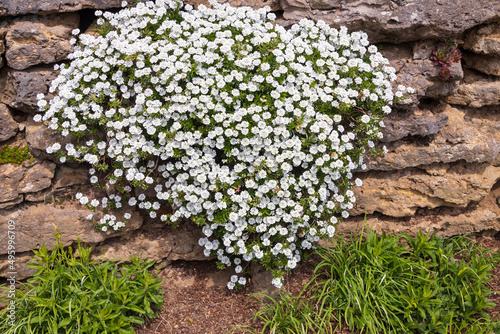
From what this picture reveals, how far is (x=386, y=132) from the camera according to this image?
519 cm

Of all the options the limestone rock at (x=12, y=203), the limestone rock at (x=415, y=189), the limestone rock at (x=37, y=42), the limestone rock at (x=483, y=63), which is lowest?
the limestone rock at (x=12, y=203)

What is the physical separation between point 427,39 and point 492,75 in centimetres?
114

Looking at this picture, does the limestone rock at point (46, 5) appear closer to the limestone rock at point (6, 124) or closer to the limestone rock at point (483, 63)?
the limestone rock at point (6, 124)

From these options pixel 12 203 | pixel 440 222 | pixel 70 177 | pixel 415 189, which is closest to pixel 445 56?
pixel 415 189

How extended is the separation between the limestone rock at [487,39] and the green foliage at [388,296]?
2717mm

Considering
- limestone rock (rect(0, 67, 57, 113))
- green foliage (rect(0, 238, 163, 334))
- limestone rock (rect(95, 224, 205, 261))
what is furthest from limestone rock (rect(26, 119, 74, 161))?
limestone rock (rect(95, 224, 205, 261))

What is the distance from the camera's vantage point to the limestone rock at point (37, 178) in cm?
484

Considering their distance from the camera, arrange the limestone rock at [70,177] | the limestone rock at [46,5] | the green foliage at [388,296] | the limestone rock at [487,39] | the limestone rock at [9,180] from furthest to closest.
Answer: the limestone rock at [487,39] → the limestone rock at [70,177] → the limestone rock at [46,5] → the limestone rock at [9,180] → the green foliage at [388,296]

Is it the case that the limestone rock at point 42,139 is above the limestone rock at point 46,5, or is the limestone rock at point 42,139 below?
below

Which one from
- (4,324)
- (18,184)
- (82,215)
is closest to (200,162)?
(82,215)

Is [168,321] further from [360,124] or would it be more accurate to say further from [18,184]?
[360,124]

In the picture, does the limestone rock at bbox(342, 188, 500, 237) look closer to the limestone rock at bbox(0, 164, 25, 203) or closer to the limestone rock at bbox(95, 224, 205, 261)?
the limestone rock at bbox(95, 224, 205, 261)

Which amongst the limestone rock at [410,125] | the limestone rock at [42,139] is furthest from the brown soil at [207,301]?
the limestone rock at [42,139]

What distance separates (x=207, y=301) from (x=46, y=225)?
2236 mm
